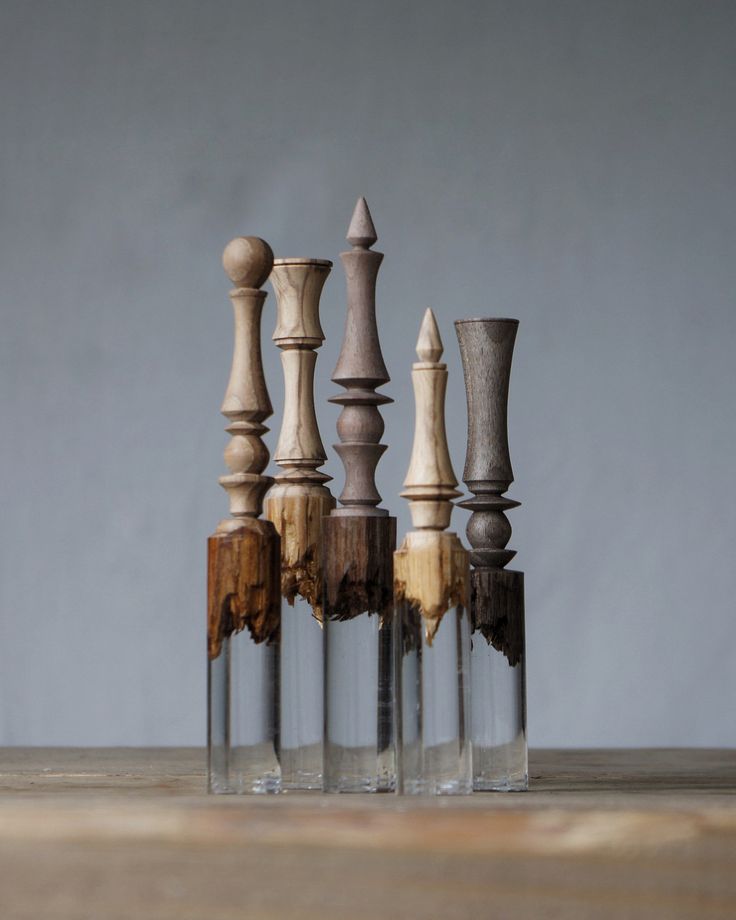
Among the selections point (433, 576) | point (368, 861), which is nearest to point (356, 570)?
point (433, 576)

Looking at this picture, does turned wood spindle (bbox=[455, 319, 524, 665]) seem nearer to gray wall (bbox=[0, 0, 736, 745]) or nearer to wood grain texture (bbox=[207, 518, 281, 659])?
wood grain texture (bbox=[207, 518, 281, 659])

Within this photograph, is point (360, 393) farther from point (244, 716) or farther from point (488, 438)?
point (244, 716)

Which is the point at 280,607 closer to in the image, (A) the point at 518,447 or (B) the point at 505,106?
(A) the point at 518,447

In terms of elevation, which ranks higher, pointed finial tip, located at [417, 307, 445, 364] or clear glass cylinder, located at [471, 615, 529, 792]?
pointed finial tip, located at [417, 307, 445, 364]

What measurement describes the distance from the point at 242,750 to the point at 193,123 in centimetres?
161

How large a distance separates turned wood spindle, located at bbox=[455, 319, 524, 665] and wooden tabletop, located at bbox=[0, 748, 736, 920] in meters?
0.16

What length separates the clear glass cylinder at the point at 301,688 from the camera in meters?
0.88

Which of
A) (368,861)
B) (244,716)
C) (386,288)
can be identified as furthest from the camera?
(386,288)

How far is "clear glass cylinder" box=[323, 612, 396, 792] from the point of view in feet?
2.69

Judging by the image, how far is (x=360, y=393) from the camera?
86 cm

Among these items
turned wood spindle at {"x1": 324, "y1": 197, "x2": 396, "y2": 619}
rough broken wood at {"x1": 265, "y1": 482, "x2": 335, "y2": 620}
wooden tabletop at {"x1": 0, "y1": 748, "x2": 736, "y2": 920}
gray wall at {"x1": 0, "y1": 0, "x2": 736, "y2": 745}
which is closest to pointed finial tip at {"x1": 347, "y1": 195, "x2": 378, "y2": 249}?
turned wood spindle at {"x1": 324, "y1": 197, "x2": 396, "y2": 619}

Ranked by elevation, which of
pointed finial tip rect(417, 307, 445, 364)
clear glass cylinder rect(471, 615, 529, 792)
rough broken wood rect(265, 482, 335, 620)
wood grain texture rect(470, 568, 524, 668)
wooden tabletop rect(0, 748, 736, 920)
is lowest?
wooden tabletop rect(0, 748, 736, 920)

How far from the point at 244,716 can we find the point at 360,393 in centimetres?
21

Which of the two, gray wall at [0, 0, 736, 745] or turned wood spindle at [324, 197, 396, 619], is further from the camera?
gray wall at [0, 0, 736, 745]
